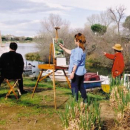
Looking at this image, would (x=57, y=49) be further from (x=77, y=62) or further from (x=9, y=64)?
(x=9, y=64)

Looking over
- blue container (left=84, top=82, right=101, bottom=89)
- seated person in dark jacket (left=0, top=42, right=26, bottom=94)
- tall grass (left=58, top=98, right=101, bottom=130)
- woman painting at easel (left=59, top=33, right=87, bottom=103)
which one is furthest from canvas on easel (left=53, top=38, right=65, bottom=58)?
blue container (left=84, top=82, right=101, bottom=89)

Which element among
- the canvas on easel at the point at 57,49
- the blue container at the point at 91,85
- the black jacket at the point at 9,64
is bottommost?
the blue container at the point at 91,85

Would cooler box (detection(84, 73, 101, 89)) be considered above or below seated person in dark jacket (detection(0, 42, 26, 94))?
below

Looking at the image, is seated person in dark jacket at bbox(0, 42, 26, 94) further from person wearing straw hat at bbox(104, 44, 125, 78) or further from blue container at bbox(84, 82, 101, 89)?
blue container at bbox(84, 82, 101, 89)

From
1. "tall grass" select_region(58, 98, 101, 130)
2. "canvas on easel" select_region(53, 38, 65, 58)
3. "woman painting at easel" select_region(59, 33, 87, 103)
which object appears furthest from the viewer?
"canvas on easel" select_region(53, 38, 65, 58)

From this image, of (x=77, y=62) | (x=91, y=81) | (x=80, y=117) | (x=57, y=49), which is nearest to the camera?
(x=80, y=117)

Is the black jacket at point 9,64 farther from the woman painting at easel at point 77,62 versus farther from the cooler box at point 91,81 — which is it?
the cooler box at point 91,81

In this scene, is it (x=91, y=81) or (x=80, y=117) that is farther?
(x=91, y=81)

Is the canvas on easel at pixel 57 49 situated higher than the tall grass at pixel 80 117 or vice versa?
the canvas on easel at pixel 57 49

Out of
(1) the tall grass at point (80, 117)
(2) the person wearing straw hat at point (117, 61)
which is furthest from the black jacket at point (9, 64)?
(1) the tall grass at point (80, 117)

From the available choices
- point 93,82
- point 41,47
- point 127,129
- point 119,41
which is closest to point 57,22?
point 41,47

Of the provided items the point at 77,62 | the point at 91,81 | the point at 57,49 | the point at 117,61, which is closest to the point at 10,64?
the point at 57,49

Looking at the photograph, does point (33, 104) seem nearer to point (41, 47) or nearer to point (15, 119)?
point (15, 119)

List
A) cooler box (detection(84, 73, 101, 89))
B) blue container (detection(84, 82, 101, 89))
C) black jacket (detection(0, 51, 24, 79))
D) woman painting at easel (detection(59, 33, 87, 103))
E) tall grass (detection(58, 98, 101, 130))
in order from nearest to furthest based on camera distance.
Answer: tall grass (detection(58, 98, 101, 130)) < woman painting at easel (detection(59, 33, 87, 103)) < black jacket (detection(0, 51, 24, 79)) < blue container (detection(84, 82, 101, 89)) < cooler box (detection(84, 73, 101, 89))
